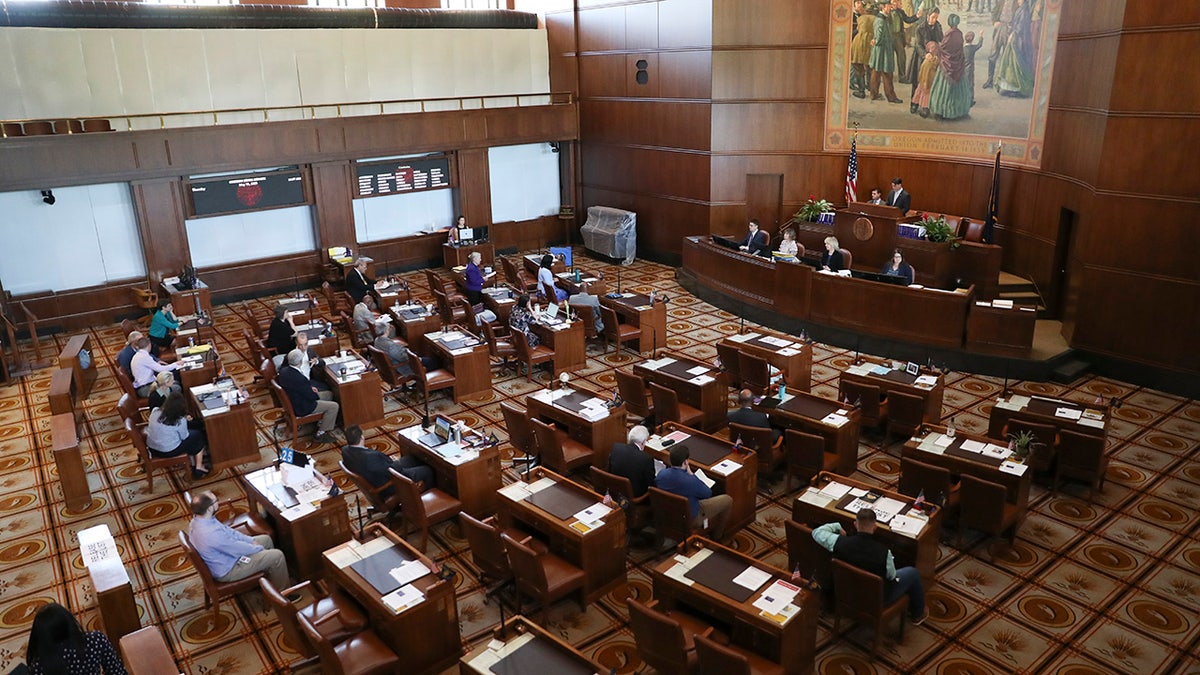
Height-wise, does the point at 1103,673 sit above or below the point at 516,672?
below

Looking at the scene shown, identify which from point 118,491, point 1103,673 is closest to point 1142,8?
point 1103,673

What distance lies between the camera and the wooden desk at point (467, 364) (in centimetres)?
1040

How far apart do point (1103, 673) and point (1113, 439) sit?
425 centimetres

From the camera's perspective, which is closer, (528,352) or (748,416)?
(748,416)

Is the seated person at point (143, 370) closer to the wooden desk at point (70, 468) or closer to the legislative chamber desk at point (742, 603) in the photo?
the wooden desk at point (70, 468)

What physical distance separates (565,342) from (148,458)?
521 cm

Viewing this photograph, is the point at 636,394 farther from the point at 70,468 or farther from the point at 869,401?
the point at 70,468

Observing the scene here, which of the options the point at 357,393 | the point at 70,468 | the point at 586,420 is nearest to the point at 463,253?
the point at 357,393

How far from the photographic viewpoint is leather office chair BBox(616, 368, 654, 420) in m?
9.17

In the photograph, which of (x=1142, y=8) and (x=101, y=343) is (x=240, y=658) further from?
(x=1142, y=8)

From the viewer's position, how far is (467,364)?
10445 millimetres

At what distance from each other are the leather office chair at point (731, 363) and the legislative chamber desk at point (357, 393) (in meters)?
4.27

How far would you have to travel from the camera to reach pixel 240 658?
608cm

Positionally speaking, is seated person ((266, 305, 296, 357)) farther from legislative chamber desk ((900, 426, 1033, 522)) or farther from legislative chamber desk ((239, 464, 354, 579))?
legislative chamber desk ((900, 426, 1033, 522))
